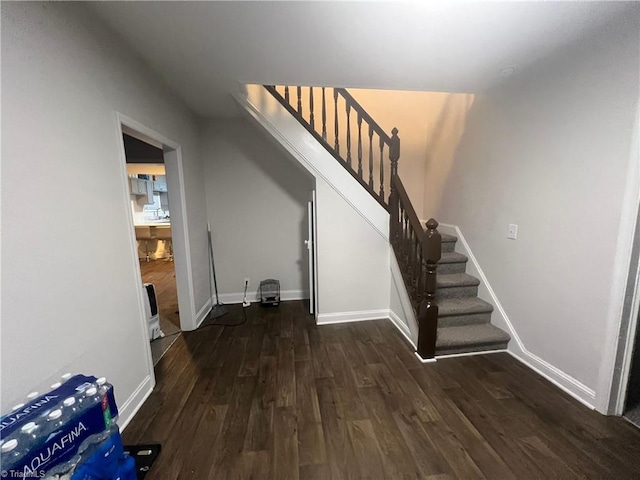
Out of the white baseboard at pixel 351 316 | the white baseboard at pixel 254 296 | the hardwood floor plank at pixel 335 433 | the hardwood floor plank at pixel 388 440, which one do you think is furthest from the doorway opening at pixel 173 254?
the hardwood floor plank at pixel 388 440

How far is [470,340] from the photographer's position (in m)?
2.40

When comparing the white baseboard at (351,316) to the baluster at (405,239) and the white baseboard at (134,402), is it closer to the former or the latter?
the baluster at (405,239)

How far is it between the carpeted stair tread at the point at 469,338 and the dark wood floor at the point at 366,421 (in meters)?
0.12

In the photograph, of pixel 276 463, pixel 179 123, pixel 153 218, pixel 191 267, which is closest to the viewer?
pixel 276 463

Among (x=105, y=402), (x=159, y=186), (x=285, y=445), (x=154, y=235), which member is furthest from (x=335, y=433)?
(x=159, y=186)

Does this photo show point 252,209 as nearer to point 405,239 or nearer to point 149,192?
point 405,239

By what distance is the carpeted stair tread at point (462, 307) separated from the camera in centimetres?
256

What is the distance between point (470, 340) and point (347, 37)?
2.58m

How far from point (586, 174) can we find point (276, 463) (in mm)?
2602

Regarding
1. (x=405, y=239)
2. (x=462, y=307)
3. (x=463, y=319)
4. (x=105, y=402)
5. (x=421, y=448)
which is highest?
(x=405, y=239)

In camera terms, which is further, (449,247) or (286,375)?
(449,247)

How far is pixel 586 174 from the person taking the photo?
1.76m

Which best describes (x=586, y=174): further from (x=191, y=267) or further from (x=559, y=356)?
(x=191, y=267)

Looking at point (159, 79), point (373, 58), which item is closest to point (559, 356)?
point (373, 58)
